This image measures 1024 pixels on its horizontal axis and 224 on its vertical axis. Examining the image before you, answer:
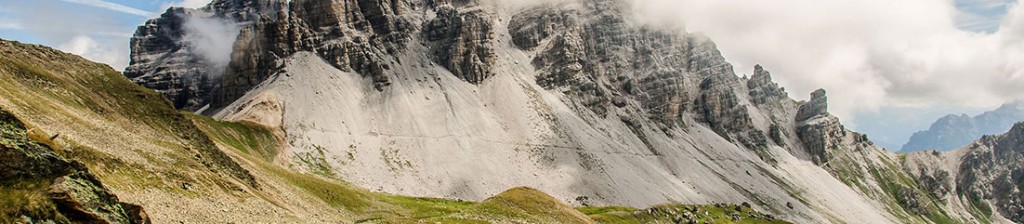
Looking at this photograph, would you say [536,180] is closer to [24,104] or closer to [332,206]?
[332,206]

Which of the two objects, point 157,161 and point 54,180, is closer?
point 54,180

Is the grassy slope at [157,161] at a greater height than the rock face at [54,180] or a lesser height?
lesser

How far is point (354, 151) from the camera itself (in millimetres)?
187125

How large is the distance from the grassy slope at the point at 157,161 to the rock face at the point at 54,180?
861 millimetres

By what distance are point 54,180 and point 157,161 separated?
77.4 ft

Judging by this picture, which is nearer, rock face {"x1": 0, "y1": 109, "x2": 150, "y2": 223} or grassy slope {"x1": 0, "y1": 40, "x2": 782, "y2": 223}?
rock face {"x1": 0, "y1": 109, "x2": 150, "y2": 223}

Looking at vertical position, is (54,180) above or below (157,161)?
above

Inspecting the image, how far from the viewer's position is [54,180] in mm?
28516

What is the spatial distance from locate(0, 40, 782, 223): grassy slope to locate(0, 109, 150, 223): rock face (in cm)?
86

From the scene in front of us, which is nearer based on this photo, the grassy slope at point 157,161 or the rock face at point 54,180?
the rock face at point 54,180

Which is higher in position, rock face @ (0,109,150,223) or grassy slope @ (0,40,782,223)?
rock face @ (0,109,150,223)

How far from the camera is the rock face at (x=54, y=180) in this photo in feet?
90.2

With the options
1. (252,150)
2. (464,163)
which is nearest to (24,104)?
(252,150)

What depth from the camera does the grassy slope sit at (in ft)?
143
